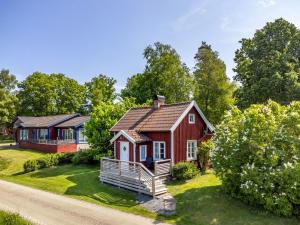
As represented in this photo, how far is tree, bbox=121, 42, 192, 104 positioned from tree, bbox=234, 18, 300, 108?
14.3 metres

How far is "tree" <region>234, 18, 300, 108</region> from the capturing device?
29.8 m

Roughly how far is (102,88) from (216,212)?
192 ft

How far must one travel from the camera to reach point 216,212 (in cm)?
1532

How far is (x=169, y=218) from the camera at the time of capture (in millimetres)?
14844

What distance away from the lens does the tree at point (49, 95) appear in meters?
66.9

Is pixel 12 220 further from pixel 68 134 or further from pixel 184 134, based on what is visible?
pixel 68 134

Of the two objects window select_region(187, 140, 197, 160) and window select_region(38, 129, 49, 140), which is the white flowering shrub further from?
window select_region(38, 129, 49, 140)

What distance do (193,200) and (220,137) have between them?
4.14m

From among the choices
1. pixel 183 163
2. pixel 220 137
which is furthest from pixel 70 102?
pixel 220 137

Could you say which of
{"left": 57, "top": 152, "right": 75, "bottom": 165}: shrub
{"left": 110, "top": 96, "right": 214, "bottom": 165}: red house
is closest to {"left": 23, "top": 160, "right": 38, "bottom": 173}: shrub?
{"left": 57, "top": 152, "right": 75, "bottom": 165}: shrub

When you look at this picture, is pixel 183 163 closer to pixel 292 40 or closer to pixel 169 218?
pixel 169 218

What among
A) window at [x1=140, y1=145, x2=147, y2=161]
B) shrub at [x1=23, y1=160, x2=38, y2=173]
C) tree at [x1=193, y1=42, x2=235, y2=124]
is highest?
tree at [x1=193, y1=42, x2=235, y2=124]

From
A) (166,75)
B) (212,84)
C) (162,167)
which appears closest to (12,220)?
(162,167)

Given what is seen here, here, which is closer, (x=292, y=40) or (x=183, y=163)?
(x=183, y=163)
